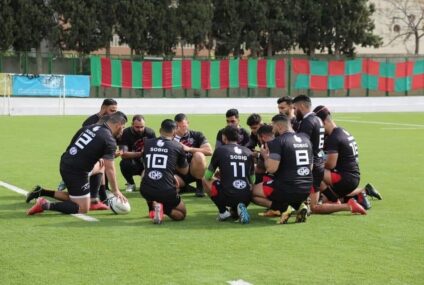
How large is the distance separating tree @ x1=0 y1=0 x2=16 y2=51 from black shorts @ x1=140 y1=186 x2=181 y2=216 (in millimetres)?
40104

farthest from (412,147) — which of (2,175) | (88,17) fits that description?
(88,17)

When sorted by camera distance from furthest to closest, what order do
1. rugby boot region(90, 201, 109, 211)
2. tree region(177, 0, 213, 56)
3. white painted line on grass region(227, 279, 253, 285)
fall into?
1. tree region(177, 0, 213, 56)
2. rugby boot region(90, 201, 109, 211)
3. white painted line on grass region(227, 279, 253, 285)

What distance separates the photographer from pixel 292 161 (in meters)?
9.41

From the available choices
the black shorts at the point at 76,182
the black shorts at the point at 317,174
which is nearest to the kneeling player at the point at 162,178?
the black shorts at the point at 76,182

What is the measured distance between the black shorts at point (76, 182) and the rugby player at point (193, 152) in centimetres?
191

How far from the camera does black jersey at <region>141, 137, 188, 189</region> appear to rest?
9.51 meters

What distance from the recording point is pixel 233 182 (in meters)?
9.59

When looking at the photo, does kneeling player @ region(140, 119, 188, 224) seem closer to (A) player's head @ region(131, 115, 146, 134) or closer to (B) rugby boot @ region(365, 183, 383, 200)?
(A) player's head @ region(131, 115, 146, 134)

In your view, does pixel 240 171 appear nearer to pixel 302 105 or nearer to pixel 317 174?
pixel 317 174

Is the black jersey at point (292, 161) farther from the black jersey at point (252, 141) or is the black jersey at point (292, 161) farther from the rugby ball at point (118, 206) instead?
the black jersey at point (252, 141)

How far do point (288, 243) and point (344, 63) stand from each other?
155 feet

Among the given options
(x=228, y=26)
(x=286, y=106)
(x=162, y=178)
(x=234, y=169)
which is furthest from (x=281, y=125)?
(x=228, y=26)

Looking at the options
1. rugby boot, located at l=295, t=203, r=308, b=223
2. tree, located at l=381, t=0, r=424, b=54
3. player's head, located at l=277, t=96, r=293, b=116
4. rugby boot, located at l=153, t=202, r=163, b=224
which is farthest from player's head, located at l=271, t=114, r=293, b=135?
tree, located at l=381, t=0, r=424, b=54

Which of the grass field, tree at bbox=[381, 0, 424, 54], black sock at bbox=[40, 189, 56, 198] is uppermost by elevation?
tree at bbox=[381, 0, 424, 54]
